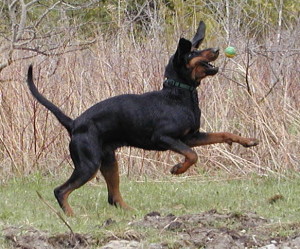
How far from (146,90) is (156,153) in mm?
855

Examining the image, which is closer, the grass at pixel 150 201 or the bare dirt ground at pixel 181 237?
the bare dirt ground at pixel 181 237

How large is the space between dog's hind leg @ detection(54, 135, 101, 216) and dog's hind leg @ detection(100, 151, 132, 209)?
0.22 m

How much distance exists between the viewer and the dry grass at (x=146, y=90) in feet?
31.8

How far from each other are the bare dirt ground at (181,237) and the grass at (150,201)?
105mm

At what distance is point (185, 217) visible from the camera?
21.3 ft

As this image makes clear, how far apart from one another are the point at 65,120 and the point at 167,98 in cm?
97

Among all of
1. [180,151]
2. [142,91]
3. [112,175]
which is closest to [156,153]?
[142,91]

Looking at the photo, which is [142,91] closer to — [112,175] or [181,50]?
[112,175]

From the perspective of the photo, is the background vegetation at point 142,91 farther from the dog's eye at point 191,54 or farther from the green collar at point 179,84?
the dog's eye at point 191,54

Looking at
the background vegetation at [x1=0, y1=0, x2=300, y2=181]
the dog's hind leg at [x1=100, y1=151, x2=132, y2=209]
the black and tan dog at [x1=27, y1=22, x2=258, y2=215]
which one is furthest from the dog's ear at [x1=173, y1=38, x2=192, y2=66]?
the background vegetation at [x1=0, y1=0, x2=300, y2=181]

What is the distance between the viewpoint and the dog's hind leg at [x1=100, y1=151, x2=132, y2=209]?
24.8 feet

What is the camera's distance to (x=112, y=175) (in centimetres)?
761

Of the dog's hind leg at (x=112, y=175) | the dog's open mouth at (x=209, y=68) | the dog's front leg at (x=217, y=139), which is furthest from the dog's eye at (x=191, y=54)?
the dog's hind leg at (x=112, y=175)

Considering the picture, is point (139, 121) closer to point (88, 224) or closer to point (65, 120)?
point (65, 120)
